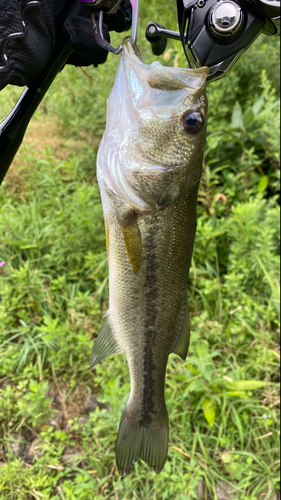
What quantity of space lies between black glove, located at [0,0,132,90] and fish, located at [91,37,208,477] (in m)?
0.19

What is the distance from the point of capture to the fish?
1205 mm

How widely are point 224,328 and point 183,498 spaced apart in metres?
1.17

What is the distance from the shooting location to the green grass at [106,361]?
6.73 feet

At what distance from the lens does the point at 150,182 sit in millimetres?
1224

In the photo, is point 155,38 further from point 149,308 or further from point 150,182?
point 149,308

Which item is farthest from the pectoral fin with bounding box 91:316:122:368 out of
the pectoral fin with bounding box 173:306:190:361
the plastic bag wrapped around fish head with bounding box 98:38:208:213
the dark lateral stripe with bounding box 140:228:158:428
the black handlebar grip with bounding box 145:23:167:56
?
the black handlebar grip with bounding box 145:23:167:56

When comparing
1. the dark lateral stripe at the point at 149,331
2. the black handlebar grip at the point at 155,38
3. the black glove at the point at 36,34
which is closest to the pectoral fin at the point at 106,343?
the dark lateral stripe at the point at 149,331

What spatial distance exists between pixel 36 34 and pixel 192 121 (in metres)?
0.61

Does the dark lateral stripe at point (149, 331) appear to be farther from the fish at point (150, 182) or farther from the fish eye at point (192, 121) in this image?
the fish eye at point (192, 121)

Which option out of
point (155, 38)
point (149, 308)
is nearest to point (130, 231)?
point (149, 308)

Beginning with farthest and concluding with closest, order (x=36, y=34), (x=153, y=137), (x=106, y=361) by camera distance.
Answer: (x=106, y=361) → (x=153, y=137) → (x=36, y=34)

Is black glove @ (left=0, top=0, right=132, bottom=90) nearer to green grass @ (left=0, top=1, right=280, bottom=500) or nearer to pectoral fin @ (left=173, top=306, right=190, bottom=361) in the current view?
pectoral fin @ (left=173, top=306, right=190, bottom=361)

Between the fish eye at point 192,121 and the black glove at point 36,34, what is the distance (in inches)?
17.3

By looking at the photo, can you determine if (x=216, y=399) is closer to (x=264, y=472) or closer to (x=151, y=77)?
(x=264, y=472)
